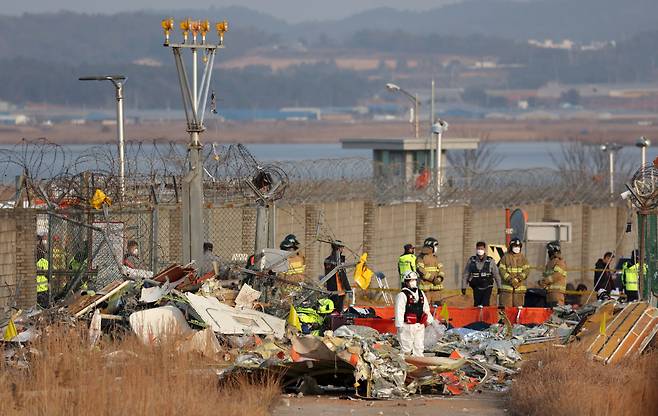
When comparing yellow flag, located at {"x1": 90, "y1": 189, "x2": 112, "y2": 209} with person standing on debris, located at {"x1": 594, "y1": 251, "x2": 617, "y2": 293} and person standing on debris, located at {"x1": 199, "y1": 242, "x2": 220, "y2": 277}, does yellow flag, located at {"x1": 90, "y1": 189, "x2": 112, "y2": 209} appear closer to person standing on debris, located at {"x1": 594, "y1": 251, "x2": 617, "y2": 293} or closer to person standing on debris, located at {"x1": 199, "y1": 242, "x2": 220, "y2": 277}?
person standing on debris, located at {"x1": 199, "y1": 242, "x2": 220, "y2": 277}

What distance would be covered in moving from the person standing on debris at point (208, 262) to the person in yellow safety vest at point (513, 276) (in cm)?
504

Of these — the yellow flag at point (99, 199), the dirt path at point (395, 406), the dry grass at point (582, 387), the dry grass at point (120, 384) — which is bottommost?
the dirt path at point (395, 406)

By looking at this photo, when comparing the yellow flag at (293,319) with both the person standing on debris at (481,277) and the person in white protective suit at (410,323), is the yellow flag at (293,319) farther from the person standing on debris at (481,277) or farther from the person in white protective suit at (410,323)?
the person standing on debris at (481,277)

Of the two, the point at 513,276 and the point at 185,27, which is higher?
the point at 185,27

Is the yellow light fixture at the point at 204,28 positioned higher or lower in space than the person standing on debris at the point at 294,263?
higher

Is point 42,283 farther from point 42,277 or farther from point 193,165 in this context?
point 193,165

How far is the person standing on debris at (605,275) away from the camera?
28.1 meters

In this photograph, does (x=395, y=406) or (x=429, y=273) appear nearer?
(x=395, y=406)

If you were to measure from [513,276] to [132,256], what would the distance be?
6.52 metres

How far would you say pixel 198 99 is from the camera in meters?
22.7

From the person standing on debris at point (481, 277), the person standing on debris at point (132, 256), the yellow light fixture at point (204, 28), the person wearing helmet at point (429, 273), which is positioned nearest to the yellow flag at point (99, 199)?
the person standing on debris at point (132, 256)

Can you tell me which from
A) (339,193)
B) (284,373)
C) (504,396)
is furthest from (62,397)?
(339,193)

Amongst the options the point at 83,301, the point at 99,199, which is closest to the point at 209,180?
the point at 99,199

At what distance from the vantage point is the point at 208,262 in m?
22.5
